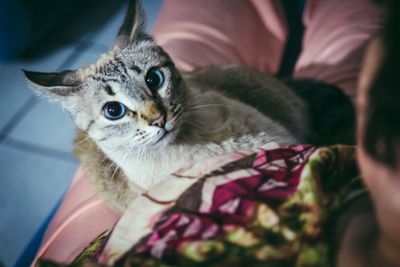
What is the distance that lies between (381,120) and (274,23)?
1.09 metres

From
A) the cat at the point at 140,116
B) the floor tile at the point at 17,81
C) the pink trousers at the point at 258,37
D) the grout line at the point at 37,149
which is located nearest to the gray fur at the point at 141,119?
the cat at the point at 140,116

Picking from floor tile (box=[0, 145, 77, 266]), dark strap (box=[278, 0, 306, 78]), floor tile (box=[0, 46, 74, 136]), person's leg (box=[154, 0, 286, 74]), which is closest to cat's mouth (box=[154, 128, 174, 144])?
person's leg (box=[154, 0, 286, 74])

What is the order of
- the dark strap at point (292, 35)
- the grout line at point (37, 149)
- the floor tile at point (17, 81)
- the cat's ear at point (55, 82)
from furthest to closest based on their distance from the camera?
the floor tile at point (17, 81) → the grout line at point (37, 149) → the dark strap at point (292, 35) → the cat's ear at point (55, 82)

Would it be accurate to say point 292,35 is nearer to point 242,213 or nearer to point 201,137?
point 201,137

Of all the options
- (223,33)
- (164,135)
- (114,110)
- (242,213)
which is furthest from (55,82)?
(223,33)

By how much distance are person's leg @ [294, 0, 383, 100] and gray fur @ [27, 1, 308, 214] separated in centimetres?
32

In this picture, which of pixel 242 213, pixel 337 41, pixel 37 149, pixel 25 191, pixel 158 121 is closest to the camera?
pixel 242 213

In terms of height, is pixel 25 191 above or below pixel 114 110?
below

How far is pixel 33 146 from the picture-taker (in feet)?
5.45

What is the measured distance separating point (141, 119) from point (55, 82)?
0.18 m

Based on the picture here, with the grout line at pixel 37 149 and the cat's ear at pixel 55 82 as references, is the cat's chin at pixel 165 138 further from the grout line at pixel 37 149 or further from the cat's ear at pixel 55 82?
the grout line at pixel 37 149

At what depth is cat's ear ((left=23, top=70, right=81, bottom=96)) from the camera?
786 mm

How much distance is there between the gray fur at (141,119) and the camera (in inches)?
31.9

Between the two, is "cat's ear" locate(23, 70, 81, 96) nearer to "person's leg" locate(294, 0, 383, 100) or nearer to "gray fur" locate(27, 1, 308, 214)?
"gray fur" locate(27, 1, 308, 214)
